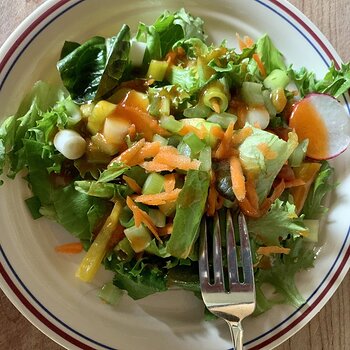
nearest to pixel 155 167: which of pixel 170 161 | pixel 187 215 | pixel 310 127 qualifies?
pixel 170 161

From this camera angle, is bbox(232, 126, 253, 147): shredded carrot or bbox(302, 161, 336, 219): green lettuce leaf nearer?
bbox(232, 126, 253, 147): shredded carrot

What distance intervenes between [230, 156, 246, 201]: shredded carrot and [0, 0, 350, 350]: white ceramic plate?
0.36m

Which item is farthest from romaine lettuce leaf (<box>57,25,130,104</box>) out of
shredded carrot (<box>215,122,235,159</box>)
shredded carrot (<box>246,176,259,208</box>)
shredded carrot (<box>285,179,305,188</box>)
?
shredded carrot (<box>285,179,305,188</box>)

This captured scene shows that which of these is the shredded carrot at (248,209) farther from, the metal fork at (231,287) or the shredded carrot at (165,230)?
the shredded carrot at (165,230)

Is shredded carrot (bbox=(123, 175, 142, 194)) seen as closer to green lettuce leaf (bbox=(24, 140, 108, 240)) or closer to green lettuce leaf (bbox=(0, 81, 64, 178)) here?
green lettuce leaf (bbox=(24, 140, 108, 240))

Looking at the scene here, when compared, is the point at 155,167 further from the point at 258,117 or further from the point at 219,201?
the point at 258,117

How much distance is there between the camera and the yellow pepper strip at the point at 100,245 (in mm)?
1535

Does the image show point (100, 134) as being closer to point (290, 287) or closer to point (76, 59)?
point (76, 59)

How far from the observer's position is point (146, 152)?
1.50 m

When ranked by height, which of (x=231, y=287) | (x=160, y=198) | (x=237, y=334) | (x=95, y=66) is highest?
(x=95, y=66)

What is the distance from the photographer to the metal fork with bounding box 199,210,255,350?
4.90 ft

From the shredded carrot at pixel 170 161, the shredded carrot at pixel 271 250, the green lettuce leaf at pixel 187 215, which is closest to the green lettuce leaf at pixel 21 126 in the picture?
the shredded carrot at pixel 170 161

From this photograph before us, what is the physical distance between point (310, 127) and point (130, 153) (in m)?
0.52

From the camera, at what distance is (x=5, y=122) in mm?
1521
